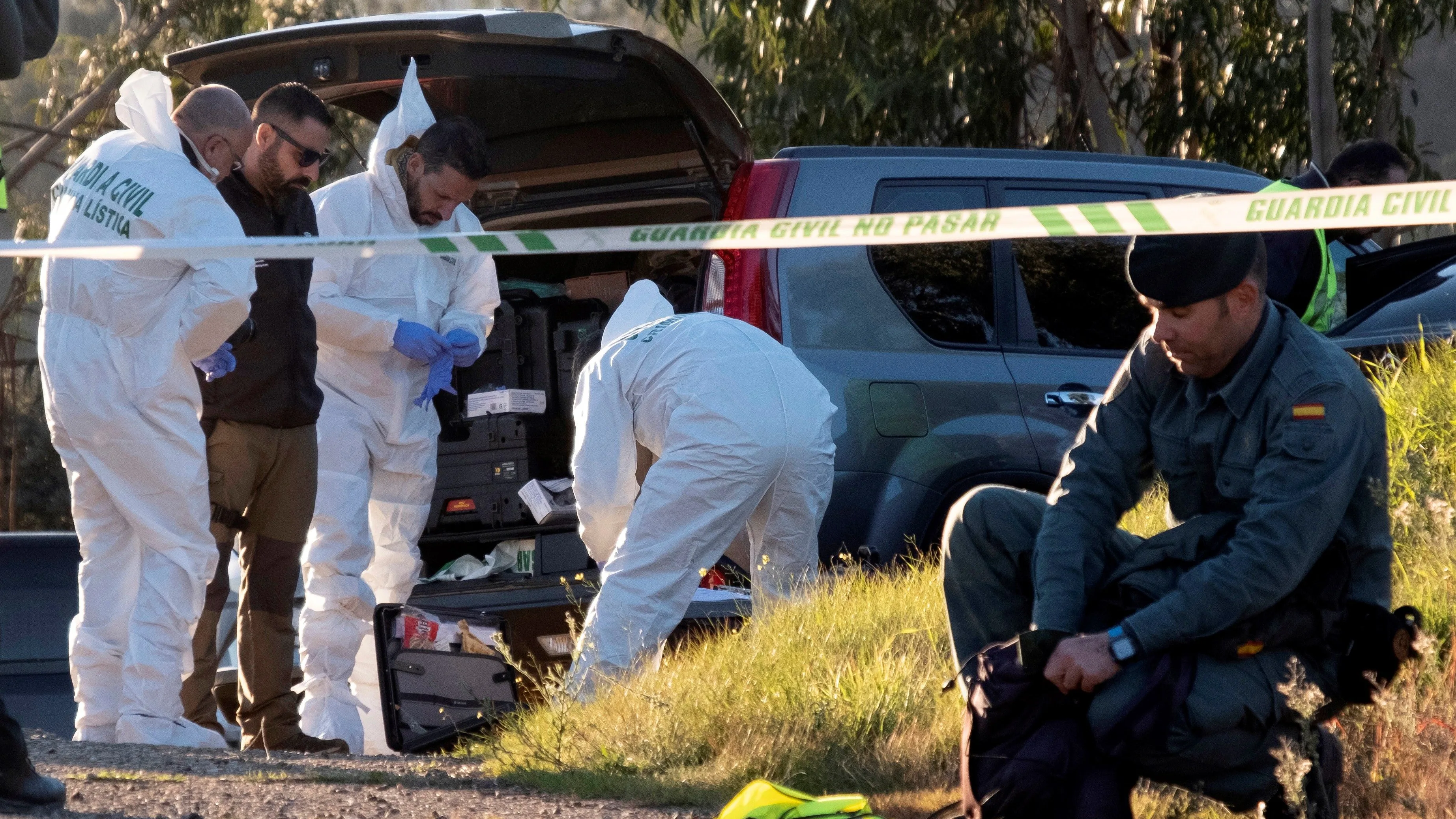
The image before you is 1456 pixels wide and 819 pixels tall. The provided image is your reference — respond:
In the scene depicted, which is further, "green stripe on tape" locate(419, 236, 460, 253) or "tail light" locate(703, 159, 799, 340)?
"tail light" locate(703, 159, 799, 340)

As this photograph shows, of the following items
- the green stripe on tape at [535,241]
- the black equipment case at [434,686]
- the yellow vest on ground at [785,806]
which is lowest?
the black equipment case at [434,686]

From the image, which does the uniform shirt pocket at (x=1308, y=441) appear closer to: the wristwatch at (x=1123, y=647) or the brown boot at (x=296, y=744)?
the wristwatch at (x=1123, y=647)

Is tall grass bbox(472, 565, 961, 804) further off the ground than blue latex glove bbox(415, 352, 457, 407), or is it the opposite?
blue latex glove bbox(415, 352, 457, 407)

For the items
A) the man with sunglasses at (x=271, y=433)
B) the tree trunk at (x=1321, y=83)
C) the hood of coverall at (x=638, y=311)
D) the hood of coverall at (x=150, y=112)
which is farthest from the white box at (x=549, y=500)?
the tree trunk at (x=1321, y=83)

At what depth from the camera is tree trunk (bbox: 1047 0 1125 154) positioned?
38.9 feet

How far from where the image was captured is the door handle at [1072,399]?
17.3 feet

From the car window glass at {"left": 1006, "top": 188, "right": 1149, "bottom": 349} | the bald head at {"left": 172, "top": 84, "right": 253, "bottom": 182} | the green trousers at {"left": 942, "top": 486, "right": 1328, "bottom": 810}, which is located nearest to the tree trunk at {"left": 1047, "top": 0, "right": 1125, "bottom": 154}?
the car window glass at {"left": 1006, "top": 188, "right": 1149, "bottom": 349}

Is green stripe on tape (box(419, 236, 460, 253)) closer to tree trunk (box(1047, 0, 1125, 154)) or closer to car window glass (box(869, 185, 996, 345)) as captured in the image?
car window glass (box(869, 185, 996, 345))

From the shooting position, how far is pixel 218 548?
5449mm

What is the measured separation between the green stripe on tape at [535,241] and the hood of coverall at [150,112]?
2.02 metres

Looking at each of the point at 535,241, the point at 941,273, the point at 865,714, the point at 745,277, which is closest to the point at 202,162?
the point at 745,277

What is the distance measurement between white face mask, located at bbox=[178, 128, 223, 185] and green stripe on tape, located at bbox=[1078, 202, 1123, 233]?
305cm

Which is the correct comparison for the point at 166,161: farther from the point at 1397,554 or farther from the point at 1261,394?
the point at 1397,554

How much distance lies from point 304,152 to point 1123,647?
3443mm
